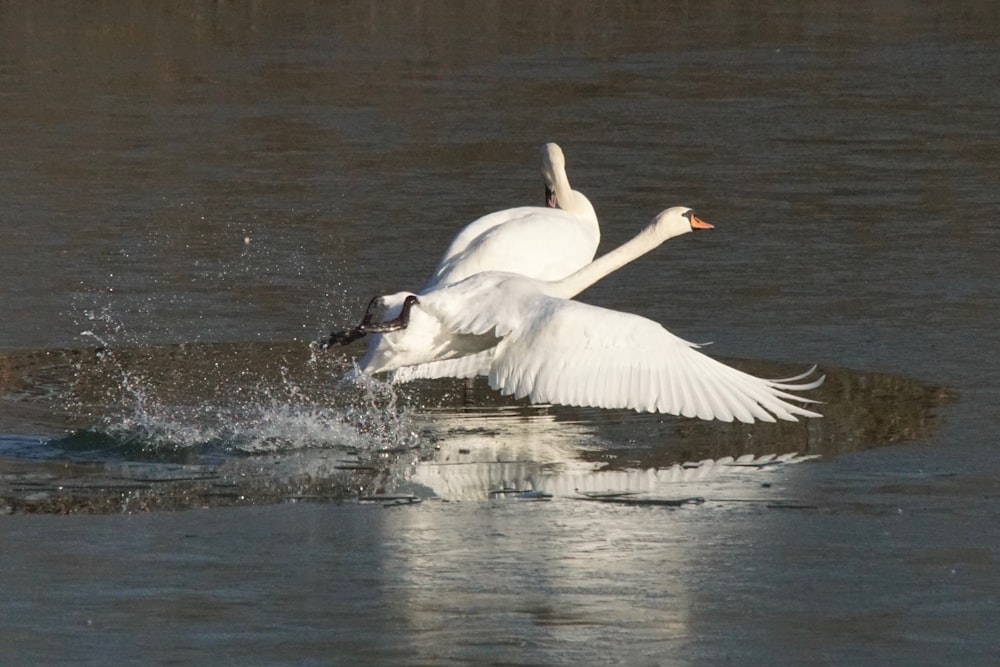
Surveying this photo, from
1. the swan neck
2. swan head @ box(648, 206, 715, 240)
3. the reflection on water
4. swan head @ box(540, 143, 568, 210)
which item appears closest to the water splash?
the reflection on water

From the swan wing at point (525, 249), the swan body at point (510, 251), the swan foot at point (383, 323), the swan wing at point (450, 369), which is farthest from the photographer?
the swan wing at point (525, 249)

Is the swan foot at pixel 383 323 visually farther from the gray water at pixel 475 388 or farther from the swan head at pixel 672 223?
the swan head at pixel 672 223

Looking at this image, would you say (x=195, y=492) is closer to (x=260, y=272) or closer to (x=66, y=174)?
(x=260, y=272)

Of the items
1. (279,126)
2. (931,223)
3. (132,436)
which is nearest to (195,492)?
(132,436)

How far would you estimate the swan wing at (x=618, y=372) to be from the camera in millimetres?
8930

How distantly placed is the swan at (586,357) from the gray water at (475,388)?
218 mm

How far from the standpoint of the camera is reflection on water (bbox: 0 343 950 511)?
8273 mm

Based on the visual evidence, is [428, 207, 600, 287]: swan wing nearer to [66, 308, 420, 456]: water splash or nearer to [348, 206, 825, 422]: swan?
[66, 308, 420, 456]: water splash

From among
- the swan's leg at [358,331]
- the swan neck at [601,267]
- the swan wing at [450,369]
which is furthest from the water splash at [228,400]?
the swan neck at [601,267]

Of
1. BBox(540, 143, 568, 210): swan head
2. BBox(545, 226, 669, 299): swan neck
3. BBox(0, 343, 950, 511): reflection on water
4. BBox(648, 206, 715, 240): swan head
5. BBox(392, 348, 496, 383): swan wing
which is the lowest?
BBox(0, 343, 950, 511): reflection on water

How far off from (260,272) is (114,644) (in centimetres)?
699

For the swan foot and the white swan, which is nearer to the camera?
the swan foot

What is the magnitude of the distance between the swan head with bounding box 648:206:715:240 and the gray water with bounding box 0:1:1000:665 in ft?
2.11

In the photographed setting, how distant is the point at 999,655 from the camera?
6199mm
